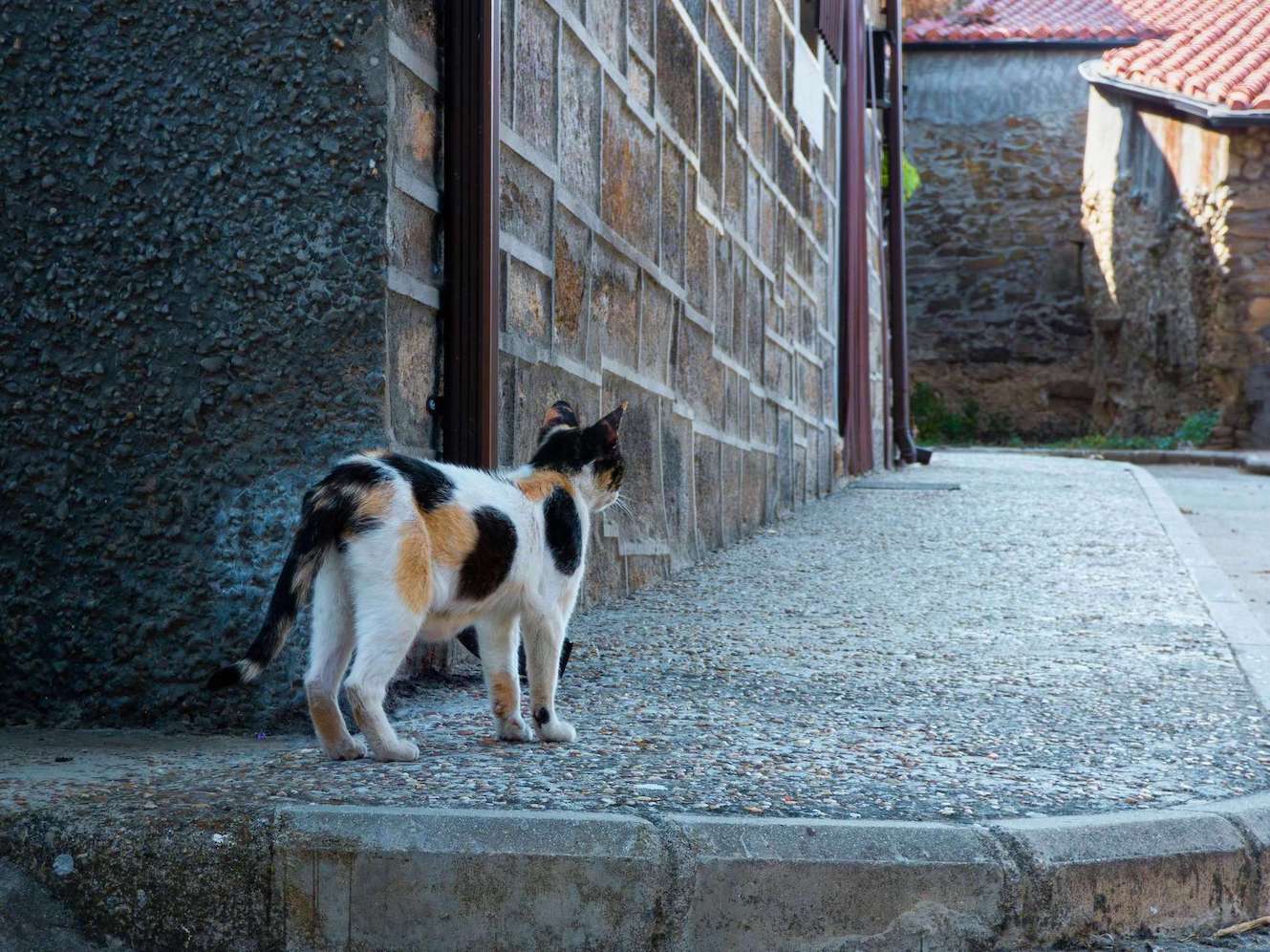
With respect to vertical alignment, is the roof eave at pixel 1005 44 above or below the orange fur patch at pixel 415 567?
above

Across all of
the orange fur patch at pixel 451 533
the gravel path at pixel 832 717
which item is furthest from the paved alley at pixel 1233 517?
the orange fur patch at pixel 451 533

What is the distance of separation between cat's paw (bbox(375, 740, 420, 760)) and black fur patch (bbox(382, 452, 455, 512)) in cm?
43

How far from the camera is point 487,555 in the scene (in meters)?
2.73

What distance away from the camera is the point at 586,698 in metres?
3.46

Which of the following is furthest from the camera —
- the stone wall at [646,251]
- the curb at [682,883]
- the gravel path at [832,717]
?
the stone wall at [646,251]

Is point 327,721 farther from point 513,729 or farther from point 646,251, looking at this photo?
point 646,251

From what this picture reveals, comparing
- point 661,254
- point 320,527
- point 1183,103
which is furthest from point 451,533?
point 1183,103

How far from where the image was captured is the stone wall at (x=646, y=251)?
3.30m

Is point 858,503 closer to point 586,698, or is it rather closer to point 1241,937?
point 586,698

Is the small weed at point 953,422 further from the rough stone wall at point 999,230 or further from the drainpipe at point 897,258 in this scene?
the drainpipe at point 897,258

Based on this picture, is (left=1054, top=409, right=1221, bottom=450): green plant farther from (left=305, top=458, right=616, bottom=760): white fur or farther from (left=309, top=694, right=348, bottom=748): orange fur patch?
(left=309, top=694, right=348, bottom=748): orange fur patch

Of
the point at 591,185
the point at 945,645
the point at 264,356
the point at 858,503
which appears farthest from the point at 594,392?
the point at 858,503

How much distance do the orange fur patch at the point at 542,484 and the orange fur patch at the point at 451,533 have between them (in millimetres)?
253

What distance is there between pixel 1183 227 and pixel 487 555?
15.6 meters
